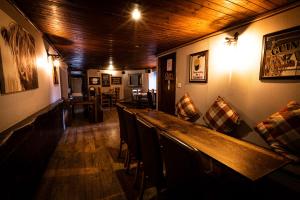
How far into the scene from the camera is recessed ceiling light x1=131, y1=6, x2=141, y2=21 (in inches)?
74.8

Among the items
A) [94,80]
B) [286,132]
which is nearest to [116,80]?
[94,80]

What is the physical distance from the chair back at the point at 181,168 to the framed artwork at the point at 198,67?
2.31 metres

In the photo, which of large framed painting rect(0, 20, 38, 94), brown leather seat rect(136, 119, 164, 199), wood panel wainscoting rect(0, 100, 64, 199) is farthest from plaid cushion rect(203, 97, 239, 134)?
large framed painting rect(0, 20, 38, 94)

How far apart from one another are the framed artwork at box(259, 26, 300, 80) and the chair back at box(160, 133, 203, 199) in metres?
1.75

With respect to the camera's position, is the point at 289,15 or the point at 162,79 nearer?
the point at 289,15

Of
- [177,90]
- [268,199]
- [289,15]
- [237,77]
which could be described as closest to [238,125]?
[237,77]

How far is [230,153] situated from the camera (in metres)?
1.31

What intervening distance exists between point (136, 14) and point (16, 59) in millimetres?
1510

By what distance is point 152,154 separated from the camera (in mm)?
1411

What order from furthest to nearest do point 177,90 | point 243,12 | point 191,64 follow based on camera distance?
1. point 177,90
2. point 191,64
3. point 243,12

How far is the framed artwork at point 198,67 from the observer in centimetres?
307

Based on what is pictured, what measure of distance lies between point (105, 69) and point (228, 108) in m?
8.28

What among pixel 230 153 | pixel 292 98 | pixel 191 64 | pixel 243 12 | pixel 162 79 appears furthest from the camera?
pixel 162 79

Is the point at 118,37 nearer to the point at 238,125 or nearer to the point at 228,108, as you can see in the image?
the point at 228,108
